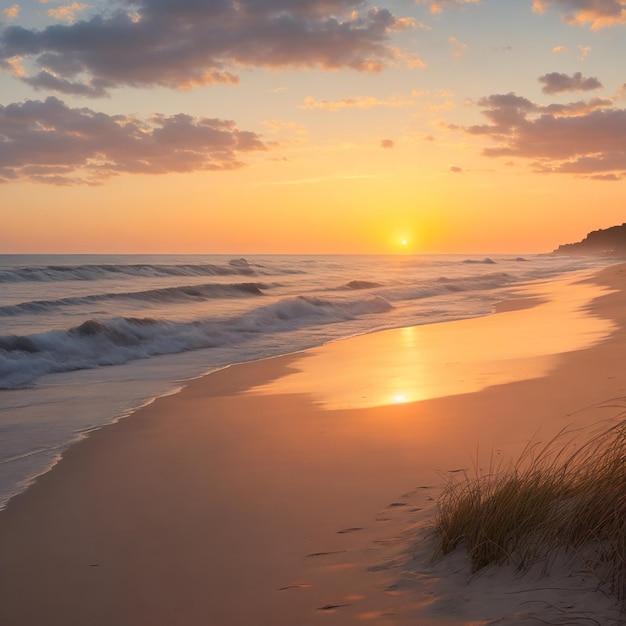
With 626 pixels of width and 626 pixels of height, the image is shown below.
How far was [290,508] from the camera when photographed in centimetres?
495

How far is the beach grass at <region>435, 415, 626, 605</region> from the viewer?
3.14 metres

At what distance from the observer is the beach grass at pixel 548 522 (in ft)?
10.3

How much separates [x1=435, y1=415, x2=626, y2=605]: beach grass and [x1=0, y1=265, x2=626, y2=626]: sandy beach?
12cm

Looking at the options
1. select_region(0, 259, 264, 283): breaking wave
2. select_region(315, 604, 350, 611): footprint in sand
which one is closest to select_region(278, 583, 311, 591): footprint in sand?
select_region(315, 604, 350, 611): footprint in sand

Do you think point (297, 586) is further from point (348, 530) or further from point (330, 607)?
point (348, 530)

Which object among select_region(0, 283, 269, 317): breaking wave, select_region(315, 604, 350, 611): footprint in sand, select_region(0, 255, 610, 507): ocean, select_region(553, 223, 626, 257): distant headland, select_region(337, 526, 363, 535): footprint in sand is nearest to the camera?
select_region(315, 604, 350, 611): footprint in sand

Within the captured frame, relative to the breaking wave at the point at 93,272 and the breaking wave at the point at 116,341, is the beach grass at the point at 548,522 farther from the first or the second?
the breaking wave at the point at 93,272

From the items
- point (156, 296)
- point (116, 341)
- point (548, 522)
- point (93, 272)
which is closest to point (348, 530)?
point (548, 522)

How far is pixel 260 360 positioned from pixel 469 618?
12080 millimetres

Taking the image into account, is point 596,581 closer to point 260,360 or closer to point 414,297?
point 260,360

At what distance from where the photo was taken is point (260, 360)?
49.0 ft

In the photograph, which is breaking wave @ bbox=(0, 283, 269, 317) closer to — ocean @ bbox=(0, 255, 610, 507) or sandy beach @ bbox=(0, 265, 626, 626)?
ocean @ bbox=(0, 255, 610, 507)

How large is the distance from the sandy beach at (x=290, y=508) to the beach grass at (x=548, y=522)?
0.12 meters

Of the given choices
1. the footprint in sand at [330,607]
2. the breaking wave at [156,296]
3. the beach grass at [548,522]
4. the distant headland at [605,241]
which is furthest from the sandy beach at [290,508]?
the distant headland at [605,241]
